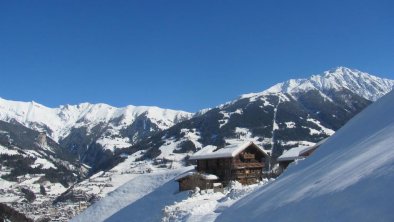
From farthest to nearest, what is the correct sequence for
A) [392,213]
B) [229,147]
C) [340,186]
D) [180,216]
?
1. [229,147]
2. [180,216]
3. [340,186]
4. [392,213]

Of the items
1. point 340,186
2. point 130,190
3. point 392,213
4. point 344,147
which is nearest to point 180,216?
point 344,147

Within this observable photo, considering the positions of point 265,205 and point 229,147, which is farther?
point 229,147

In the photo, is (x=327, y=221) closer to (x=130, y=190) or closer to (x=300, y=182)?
(x=300, y=182)

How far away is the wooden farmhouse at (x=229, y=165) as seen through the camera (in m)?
68.2

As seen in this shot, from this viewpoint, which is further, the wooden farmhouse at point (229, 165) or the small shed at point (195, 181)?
the wooden farmhouse at point (229, 165)

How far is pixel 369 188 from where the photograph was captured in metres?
11.7

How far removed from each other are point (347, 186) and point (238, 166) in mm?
58456

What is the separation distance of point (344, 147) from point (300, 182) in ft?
10.7

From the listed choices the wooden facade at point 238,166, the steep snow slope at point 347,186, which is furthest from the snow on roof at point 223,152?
the steep snow slope at point 347,186

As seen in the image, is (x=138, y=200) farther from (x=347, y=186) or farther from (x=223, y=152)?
(x=347, y=186)

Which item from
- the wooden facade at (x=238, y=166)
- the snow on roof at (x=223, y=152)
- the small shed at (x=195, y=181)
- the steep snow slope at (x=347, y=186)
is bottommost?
the steep snow slope at (x=347, y=186)

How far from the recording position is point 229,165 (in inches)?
2749

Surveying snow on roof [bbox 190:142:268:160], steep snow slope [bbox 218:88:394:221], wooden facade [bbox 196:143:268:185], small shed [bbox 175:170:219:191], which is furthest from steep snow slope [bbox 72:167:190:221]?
steep snow slope [bbox 218:88:394:221]

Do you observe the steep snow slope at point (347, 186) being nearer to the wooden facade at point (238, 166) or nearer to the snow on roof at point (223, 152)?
the wooden facade at point (238, 166)
